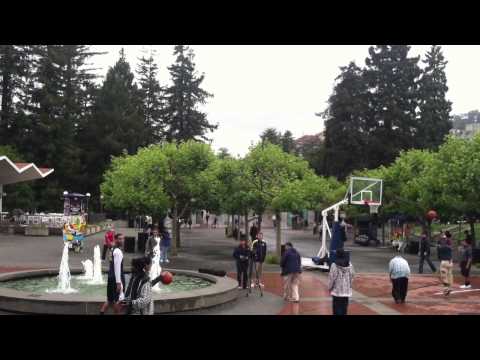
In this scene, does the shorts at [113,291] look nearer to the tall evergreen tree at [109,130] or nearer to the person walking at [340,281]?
the person walking at [340,281]

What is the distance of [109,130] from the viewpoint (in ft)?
198

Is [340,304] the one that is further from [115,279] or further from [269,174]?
[269,174]

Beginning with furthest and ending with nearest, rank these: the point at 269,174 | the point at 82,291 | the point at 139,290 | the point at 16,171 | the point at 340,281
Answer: the point at 16,171 < the point at 269,174 < the point at 82,291 < the point at 340,281 < the point at 139,290

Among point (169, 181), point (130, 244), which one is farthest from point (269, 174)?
point (130, 244)

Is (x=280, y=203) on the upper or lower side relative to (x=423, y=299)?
upper

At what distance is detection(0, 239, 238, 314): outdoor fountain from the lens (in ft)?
35.7

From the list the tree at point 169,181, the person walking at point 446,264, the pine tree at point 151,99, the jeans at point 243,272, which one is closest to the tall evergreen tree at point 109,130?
the pine tree at point 151,99

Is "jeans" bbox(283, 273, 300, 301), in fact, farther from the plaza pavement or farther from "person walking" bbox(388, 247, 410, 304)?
"person walking" bbox(388, 247, 410, 304)

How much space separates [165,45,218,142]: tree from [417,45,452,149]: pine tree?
24.8 meters

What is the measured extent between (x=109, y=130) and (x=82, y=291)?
158 ft

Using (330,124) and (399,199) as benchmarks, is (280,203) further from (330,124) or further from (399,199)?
(330,124)
